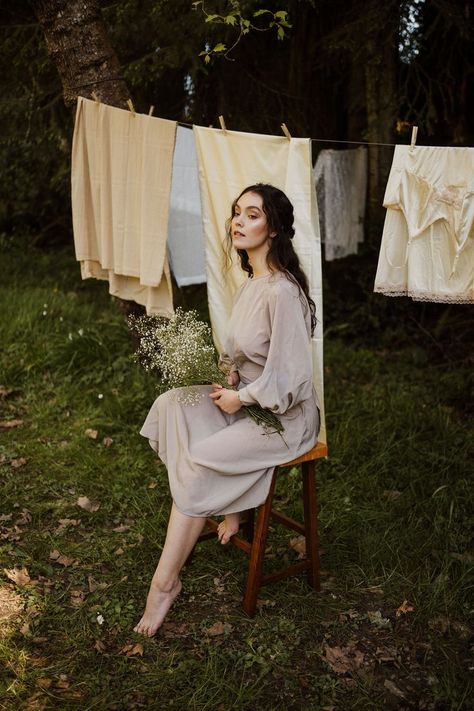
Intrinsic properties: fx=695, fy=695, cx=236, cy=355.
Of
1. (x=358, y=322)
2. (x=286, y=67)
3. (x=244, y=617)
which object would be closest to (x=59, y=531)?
(x=244, y=617)

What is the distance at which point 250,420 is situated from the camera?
3.00 metres

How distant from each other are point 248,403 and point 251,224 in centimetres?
81

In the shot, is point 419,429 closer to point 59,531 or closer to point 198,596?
point 198,596

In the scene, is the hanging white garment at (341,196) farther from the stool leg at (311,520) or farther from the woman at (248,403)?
the stool leg at (311,520)

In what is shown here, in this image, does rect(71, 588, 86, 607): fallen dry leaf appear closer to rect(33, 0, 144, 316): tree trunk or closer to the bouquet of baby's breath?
the bouquet of baby's breath

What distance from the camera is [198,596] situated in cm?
330

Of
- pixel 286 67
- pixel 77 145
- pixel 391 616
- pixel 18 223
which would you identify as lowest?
pixel 391 616

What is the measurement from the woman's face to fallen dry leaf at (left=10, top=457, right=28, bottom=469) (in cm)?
216

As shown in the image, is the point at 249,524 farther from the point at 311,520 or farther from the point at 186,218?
the point at 186,218

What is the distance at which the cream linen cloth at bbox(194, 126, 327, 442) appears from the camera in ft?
11.0

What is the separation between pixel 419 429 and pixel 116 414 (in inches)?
84.4

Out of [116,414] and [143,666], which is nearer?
[143,666]

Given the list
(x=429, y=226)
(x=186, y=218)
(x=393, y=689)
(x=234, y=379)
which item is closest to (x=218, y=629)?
(x=393, y=689)

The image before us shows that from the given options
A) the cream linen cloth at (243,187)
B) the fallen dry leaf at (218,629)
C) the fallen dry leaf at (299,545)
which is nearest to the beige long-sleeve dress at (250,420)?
the cream linen cloth at (243,187)
